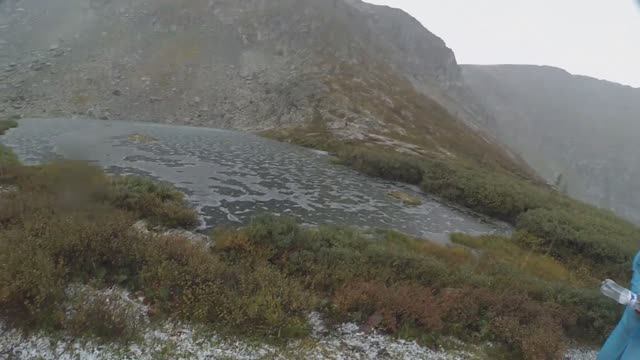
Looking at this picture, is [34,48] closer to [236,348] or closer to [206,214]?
[206,214]

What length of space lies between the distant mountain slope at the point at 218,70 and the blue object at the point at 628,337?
5112 cm

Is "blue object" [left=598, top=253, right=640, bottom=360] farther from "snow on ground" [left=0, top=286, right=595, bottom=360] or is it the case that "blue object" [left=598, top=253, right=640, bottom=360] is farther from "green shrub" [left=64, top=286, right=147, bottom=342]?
"green shrub" [left=64, top=286, right=147, bottom=342]

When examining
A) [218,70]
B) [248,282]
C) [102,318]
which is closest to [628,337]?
[248,282]

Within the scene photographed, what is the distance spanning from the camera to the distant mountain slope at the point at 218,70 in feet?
261

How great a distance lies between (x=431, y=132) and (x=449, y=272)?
234 feet

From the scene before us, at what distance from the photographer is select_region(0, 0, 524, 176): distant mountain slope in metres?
79.6

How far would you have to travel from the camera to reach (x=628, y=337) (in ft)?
29.3

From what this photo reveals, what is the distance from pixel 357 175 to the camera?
128ft

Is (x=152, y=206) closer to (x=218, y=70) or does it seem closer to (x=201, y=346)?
(x=201, y=346)

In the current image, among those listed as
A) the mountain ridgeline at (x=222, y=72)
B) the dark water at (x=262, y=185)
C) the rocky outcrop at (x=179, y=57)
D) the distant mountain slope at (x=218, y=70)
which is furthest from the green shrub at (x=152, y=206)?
the rocky outcrop at (x=179, y=57)

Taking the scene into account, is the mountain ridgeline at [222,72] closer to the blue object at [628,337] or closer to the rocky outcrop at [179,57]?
the rocky outcrop at [179,57]

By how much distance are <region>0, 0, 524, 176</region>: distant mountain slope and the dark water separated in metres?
29.5

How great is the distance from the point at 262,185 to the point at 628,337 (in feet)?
74.0

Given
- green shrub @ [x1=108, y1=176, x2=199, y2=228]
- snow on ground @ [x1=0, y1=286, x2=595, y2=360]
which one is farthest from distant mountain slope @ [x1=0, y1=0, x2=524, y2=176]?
snow on ground @ [x1=0, y1=286, x2=595, y2=360]
